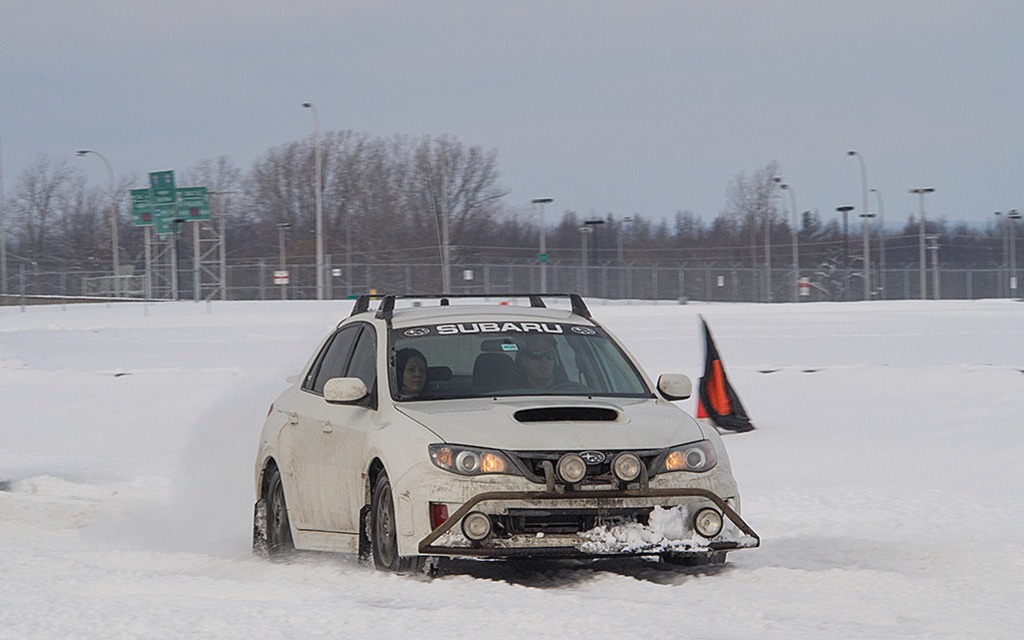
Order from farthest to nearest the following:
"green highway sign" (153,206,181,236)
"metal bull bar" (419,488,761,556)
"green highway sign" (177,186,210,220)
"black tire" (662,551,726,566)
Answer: "green highway sign" (153,206,181,236) < "green highway sign" (177,186,210,220) < "black tire" (662,551,726,566) < "metal bull bar" (419,488,761,556)

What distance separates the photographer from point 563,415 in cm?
725

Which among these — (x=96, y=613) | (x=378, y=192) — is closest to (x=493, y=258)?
(x=378, y=192)

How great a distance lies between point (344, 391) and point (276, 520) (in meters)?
1.63

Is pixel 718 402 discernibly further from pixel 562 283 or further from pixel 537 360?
pixel 562 283

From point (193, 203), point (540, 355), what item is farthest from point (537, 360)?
point (193, 203)

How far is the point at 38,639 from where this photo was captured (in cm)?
571

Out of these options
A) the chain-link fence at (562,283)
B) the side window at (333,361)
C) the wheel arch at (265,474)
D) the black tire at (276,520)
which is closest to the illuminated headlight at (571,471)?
the side window at (333,361)

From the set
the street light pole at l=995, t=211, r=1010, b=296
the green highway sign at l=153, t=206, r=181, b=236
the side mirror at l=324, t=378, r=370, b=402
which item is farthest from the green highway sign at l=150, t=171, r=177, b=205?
the side mirror at l=324, t=378, r=370, b=402

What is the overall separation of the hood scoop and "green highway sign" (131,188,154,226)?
73.6m

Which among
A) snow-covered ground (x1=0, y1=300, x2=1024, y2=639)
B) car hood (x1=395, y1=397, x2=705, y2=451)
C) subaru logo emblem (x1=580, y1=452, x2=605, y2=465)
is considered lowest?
snow-covered ground (x1=0, y1=300, x2=1024, y2=639)

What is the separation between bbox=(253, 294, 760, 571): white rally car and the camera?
695cm

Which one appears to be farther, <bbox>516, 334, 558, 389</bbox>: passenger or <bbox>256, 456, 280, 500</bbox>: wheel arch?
<bbox>256, 456, 280, 500</bbox>: wheel arch

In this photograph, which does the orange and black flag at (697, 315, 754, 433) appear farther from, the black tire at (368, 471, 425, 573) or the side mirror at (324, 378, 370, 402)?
the black tire at (368, 471, 425, 573)

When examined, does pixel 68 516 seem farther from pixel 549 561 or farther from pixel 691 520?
pixel 691 520
